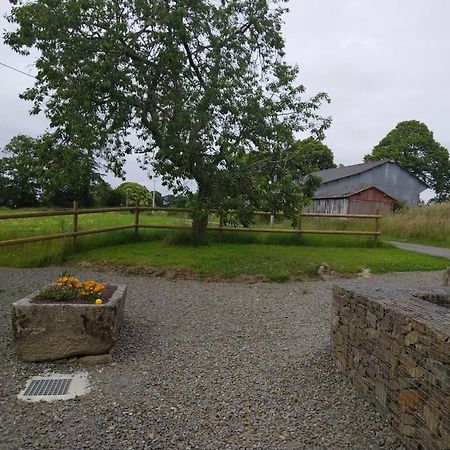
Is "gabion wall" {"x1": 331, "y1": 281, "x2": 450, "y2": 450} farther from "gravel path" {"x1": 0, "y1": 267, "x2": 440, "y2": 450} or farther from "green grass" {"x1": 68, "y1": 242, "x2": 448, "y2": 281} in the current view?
"green grass" {"x1": 68, "y1": 242, "x2": 448, "y2": 281}

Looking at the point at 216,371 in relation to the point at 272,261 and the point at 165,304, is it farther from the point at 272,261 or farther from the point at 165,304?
the point at 272,261

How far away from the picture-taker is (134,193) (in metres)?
43.9

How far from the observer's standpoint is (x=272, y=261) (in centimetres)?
1009

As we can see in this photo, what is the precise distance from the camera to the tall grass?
1744 centimetres

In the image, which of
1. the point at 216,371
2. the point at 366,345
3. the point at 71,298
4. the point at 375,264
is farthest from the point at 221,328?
the point at 375,264

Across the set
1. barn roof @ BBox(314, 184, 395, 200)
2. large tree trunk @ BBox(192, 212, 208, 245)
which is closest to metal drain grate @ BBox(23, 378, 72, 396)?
large tree trunk @ BBox(192, 212, 208, 245)

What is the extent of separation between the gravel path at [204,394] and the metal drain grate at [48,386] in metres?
0.15

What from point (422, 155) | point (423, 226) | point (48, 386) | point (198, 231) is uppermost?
point (422, 155)

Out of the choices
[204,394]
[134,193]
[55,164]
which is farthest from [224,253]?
Answer: [134,193]

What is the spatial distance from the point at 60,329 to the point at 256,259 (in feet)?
21.5

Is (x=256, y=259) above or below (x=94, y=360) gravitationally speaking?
above

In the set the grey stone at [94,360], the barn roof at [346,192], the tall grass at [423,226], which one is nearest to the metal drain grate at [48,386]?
the grey stone at [94,360]

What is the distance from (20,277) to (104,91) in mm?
4511

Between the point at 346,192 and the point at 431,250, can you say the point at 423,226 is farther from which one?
the point at 346,192
